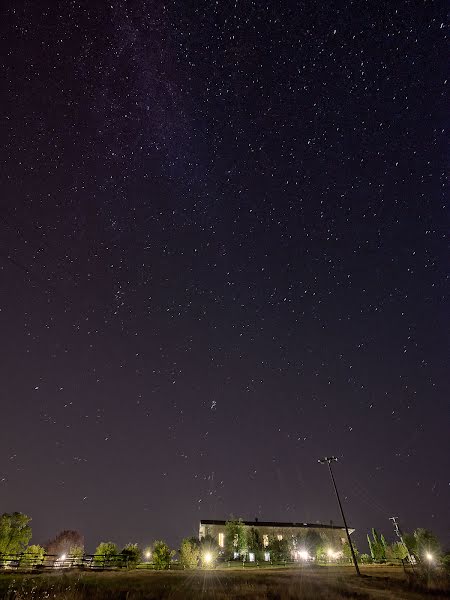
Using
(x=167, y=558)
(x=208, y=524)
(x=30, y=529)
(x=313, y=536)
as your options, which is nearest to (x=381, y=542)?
(x=313, y=536)

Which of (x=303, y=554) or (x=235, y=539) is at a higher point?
(x=235, y=539)

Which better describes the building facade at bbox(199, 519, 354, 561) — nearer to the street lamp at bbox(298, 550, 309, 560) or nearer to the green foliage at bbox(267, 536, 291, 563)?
the street lamp at bbox(298, 550, 309, 560)

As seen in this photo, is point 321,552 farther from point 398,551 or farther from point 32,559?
point 32,559

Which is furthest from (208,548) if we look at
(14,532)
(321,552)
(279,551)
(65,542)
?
(65,542)

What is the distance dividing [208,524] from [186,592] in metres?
78.0

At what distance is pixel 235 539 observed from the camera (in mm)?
69000

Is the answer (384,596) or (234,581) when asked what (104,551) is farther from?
(384,596)

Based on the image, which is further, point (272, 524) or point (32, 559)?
point (272, 524)

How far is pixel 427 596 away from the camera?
1764cm

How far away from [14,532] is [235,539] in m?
38.1

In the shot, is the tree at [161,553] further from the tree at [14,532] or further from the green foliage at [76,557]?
the tree at [14,532]

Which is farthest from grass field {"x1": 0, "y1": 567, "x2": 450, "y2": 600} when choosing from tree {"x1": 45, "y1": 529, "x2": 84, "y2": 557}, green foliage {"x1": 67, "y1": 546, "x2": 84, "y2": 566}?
tree {"x1": 45, "y1": 529, "x2": 84, "y2": 557}

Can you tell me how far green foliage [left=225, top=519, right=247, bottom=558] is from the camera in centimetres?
6794

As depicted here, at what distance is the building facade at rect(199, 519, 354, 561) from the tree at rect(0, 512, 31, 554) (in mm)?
35359
